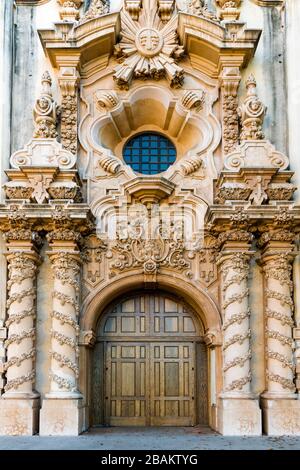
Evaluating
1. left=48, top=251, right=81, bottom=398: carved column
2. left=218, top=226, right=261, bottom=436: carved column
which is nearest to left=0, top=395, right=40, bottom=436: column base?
left=48, top=251, right=81, bottom=398: carved column

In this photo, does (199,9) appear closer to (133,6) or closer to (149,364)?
(133,6)

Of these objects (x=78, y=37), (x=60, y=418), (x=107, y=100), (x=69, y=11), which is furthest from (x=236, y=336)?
(x=69, y=11)

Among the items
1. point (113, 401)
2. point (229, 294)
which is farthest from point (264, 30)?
point (113, 401)

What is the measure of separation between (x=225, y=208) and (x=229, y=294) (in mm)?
1855

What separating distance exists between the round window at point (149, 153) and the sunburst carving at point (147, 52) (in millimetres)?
1443

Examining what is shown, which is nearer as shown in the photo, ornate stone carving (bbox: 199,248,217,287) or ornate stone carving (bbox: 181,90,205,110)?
ornate stone carving (bbox: 199,248,217,287)

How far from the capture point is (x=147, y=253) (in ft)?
50.9

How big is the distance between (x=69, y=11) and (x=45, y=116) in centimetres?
275

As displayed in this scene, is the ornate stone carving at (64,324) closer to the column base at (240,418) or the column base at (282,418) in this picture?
the column base at (240,418)

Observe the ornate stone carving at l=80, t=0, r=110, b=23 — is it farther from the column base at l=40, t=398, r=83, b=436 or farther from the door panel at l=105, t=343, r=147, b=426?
the column base at l=40, t=398, r=83, b=436

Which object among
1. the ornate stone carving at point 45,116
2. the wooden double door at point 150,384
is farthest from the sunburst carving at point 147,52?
the wooden double door at point 150,384

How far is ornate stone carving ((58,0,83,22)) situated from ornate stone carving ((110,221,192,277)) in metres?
5.36

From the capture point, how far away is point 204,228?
15.7m

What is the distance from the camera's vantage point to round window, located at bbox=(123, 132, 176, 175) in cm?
1684
